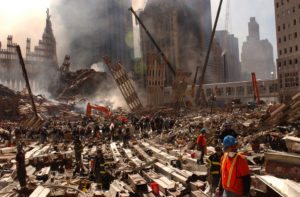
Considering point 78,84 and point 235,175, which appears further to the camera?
point 78,84

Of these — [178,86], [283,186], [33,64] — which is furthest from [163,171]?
[33,64]

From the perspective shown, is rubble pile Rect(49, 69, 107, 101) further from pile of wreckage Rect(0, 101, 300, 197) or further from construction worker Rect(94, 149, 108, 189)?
construction worker Rect(94, 149, 108, 189)

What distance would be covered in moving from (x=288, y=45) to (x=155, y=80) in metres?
24.9

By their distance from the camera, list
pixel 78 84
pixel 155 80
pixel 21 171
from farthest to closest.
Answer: pixel 78 84, pixel 155 80, pixel 21 171

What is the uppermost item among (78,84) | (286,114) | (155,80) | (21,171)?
(78,84)

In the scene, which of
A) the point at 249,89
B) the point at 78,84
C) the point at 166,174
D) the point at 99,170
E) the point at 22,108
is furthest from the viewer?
the point at 78,84

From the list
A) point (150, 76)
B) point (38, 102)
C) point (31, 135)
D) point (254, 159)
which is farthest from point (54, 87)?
point (254, 159)

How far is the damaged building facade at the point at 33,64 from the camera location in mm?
65000

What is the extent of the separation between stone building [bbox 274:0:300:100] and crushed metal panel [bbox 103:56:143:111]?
25.4m

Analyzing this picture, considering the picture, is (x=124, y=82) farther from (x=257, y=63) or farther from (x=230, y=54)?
(x=257, y=63)

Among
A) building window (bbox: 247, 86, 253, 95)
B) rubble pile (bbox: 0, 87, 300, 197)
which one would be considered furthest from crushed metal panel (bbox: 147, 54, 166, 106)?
rubble pile (bbox: 0, 87, 300, 197)

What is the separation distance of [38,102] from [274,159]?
163ft

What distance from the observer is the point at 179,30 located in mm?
87750

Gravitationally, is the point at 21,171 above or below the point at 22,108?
below
